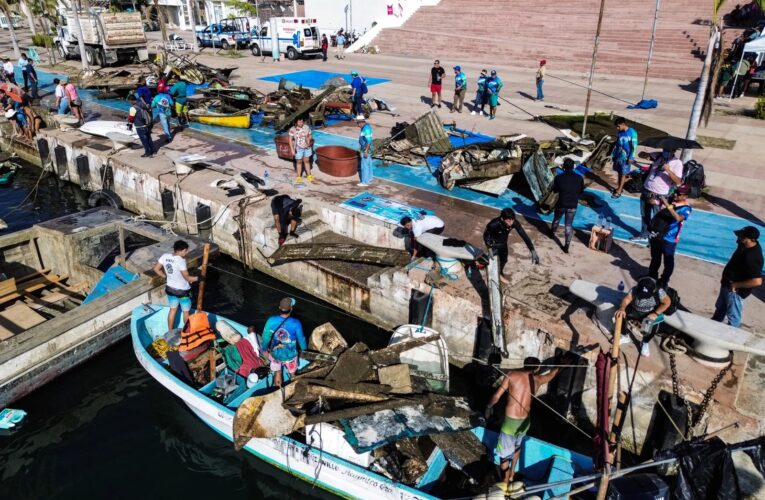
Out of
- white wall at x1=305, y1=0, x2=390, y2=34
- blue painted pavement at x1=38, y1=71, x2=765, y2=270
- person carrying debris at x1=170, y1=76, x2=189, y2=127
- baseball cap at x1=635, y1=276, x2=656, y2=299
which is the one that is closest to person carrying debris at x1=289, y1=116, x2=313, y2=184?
blue painted pavement at x1=38, y1=71, x2=765, y2=270

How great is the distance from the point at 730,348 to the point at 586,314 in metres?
2.27

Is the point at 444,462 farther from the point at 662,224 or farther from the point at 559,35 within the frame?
the point at 559,35

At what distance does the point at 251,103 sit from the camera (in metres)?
23.2

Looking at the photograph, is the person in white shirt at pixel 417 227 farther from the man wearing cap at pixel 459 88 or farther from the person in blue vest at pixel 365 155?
the man wearing cap at pixel 459 88

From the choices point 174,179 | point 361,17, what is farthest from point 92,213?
point 361,17

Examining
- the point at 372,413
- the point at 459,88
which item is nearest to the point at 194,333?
the point at 372,413

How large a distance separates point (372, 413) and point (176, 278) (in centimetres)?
469

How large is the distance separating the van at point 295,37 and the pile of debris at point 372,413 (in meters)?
36.0

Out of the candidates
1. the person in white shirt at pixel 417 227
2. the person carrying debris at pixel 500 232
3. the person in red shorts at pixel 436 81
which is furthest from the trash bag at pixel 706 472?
the person in red shorts at pixel 436 81

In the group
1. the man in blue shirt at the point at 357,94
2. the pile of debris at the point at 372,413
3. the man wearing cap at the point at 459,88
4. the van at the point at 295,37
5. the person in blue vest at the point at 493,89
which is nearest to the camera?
the pile of debris at the point at 372,413

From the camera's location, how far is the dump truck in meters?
33.5

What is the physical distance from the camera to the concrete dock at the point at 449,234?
823 cm

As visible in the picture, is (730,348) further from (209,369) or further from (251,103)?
(251,103)

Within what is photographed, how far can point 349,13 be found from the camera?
5131 centimetres
